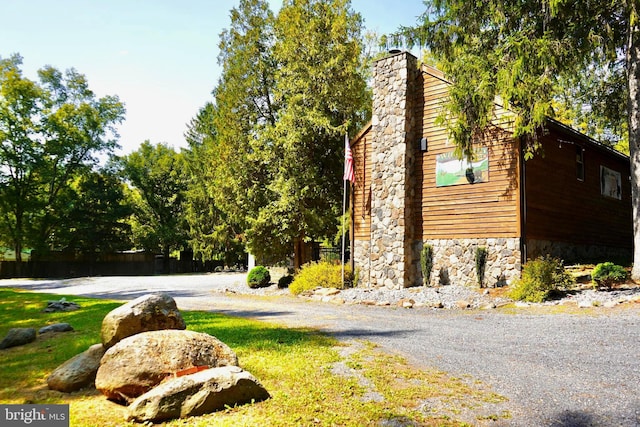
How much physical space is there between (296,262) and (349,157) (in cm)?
631

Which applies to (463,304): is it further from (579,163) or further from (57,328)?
(57,328)

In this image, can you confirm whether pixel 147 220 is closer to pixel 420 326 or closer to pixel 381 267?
pixel 381 267

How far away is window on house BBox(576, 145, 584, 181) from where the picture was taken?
669 inches

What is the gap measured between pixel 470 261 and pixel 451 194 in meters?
2.39

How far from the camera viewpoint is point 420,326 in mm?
8883

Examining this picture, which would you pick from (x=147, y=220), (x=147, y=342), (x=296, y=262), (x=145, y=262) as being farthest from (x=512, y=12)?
(x=147, y=220)

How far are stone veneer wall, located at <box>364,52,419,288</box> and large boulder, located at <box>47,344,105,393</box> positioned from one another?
11.0m

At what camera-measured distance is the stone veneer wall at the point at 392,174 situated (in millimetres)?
15500

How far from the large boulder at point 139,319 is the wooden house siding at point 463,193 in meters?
10.5

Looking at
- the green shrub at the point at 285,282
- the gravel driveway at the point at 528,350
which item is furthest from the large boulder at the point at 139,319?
the green shrub at the point at 285,282

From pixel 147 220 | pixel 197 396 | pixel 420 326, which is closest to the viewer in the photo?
pixel 197 396

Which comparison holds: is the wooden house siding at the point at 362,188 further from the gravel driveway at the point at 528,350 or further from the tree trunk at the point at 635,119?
the tree trunk at the point at 635,119

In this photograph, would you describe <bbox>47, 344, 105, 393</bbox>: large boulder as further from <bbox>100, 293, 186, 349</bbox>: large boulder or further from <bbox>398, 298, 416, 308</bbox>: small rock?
<bbox>398, 298, 416, 308</bbox>: small rock

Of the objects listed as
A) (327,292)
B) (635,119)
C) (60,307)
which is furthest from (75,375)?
(635,119)
